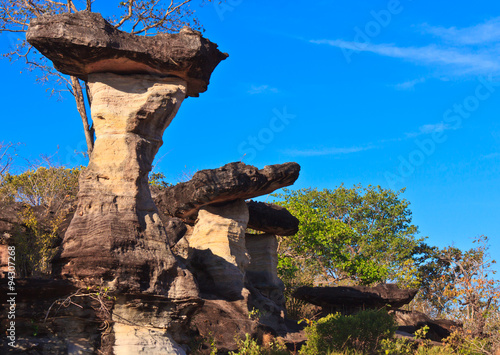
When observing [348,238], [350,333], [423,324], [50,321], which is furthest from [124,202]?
[348,238]

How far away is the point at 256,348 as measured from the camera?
31.3 ft

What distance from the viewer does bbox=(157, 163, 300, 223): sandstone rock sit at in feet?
42.9

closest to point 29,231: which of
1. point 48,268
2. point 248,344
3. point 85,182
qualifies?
point 48,268

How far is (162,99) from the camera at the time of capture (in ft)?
29.5

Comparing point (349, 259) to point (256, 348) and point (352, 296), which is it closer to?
point (352, 296)

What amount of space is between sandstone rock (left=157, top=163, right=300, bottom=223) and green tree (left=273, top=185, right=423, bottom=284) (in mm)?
8809

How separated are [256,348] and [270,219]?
24.1ft

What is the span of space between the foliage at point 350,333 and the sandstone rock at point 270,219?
16.0 feet

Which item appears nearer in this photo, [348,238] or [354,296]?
[354,296]

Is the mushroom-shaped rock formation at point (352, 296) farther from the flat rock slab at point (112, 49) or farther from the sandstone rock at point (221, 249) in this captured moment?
the flat rock slab at point (112, 49)

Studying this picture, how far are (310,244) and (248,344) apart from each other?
15.0 meters

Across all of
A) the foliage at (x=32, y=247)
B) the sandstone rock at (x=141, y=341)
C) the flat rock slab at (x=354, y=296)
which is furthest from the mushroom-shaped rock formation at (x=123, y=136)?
the flat rock slab at (x=354, y=296)

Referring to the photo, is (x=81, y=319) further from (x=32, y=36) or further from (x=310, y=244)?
(x=310, y=244)

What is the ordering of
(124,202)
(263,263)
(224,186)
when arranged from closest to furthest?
1. (124,202)
2. (224,186)
3. (263,263)
